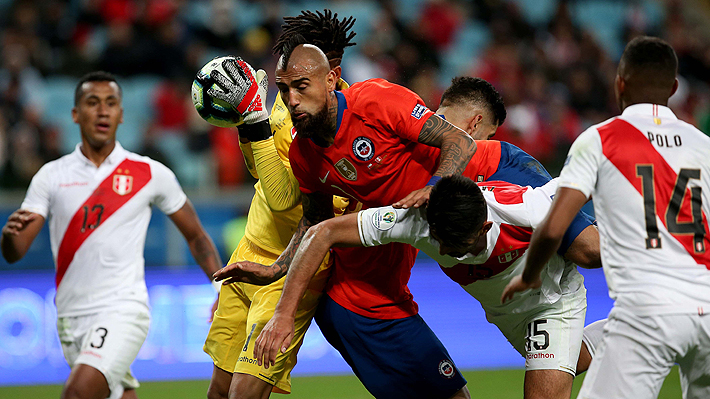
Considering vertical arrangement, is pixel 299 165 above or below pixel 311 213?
above

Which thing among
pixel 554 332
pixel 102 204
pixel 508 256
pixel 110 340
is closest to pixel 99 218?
pixel 102 204

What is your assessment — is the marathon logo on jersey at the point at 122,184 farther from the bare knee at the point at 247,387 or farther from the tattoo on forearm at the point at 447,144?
the tattoo on forearm at the point at 447,144

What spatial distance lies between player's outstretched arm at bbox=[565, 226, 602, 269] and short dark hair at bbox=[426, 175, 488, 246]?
644 millimetres

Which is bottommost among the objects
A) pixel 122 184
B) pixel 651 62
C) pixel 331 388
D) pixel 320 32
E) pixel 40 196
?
pixel 331 388

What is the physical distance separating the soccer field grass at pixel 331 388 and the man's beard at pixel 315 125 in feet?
12.2

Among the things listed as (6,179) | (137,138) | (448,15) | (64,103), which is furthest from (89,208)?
(448,15)

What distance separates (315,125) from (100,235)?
192cm

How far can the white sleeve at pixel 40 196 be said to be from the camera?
17.5 ft

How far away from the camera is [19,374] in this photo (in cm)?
806

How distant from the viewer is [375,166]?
4.34m

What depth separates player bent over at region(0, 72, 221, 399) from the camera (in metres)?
4.98

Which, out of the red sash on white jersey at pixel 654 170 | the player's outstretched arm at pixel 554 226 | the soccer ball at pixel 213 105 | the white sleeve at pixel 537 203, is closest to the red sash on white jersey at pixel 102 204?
the soccer ball at pixel 213 105

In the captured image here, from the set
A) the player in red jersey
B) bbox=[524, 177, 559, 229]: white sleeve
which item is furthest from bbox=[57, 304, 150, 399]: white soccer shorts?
bbox=[524, 177, 559, 229]: white sleeve

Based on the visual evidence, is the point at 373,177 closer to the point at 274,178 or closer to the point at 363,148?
the point at 363,148
